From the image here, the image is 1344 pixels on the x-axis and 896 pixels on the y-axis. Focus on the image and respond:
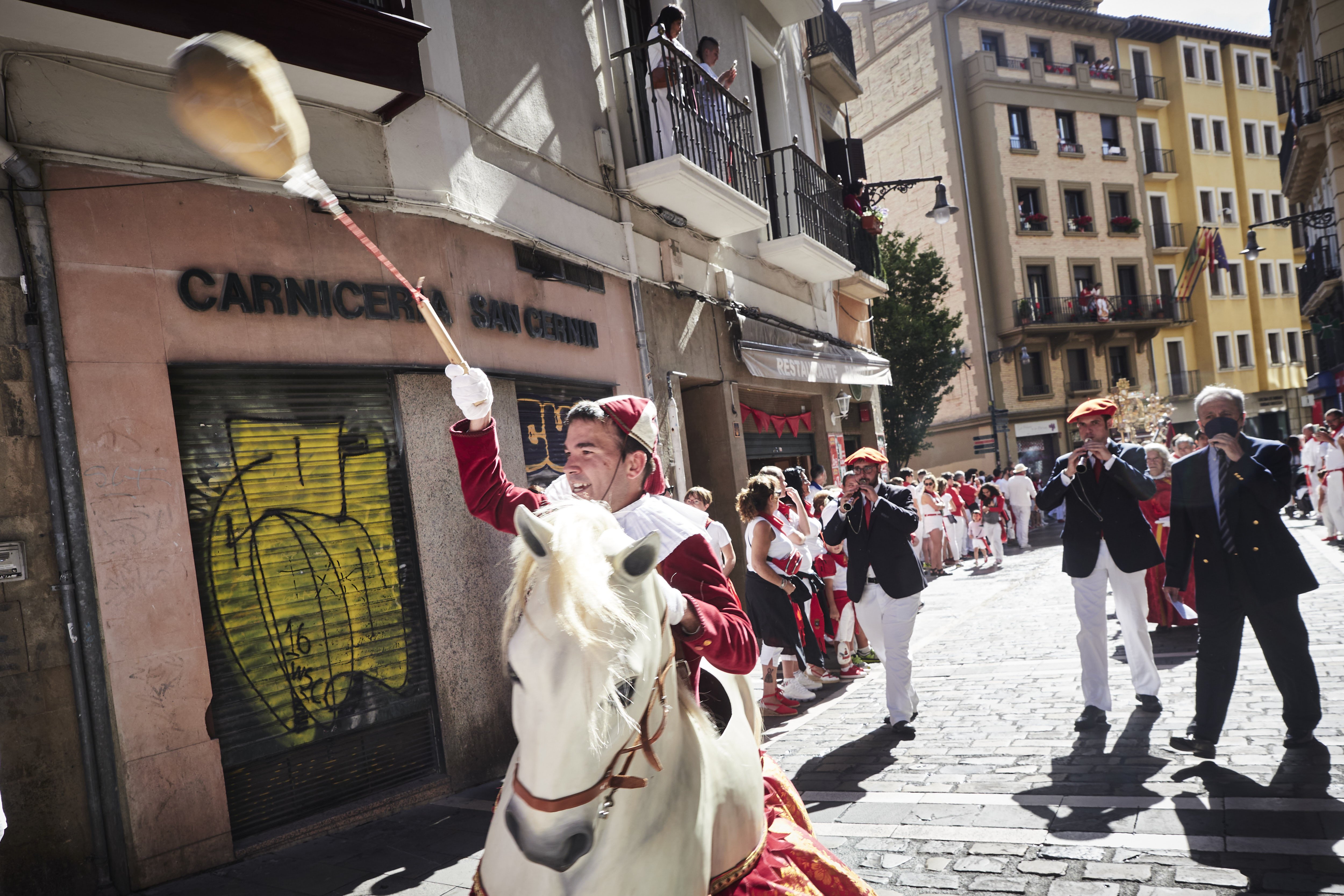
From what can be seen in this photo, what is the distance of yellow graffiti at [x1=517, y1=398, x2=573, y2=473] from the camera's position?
25.8ft

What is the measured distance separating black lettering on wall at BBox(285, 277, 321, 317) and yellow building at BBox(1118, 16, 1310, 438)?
4112 centimetres

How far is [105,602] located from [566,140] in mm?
6114

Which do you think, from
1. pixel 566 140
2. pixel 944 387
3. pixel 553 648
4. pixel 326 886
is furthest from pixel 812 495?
pixel 944 387

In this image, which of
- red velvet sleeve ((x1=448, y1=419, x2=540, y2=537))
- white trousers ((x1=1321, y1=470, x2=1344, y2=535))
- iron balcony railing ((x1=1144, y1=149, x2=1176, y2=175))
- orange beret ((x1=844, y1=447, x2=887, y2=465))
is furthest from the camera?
iron balcony railing ((x1=1144, y1=149, x2=1176, y2=175))

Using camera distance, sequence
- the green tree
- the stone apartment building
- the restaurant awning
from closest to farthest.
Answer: the restaurant awning < the green tree < the stone apartment building

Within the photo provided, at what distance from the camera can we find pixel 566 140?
29.8 feet

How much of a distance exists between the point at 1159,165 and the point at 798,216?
3448 centimetres

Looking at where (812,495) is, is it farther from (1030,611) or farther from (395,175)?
(395,175)

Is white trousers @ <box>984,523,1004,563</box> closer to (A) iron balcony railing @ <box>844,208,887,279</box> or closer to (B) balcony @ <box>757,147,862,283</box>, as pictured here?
(A) iron balcony railing @ <box>844,208,887,279</box>

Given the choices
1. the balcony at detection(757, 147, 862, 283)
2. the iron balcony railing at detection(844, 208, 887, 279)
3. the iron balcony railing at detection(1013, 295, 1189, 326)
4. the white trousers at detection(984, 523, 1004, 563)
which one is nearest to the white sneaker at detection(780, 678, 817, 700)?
the balcony at detection(757, 147, 862, 283)

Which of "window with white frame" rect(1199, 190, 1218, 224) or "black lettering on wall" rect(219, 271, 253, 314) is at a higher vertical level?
"window with white frame" rect(1199, 190, 1218, 224)

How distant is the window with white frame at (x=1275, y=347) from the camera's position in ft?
141

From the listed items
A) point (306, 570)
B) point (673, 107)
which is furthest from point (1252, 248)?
point (306, 570)

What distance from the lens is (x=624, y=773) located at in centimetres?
181
